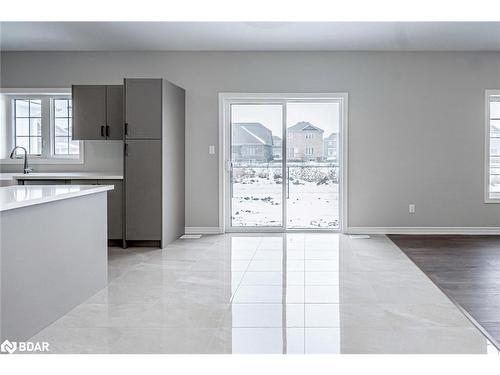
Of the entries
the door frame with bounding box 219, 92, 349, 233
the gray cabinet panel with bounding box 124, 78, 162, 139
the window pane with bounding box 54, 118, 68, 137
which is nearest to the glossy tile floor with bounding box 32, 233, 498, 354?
the gray cabinet panel with bounding box 124, 78, 162, 139

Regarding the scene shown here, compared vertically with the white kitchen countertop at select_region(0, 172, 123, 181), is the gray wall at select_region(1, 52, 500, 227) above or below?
above

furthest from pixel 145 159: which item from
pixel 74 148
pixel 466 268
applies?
pixel 466 268

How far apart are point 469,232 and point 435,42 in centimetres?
260

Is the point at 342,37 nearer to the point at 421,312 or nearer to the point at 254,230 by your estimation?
the point at 254,230

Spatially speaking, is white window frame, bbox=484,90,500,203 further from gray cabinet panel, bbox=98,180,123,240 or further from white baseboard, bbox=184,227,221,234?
gray cabinet panel, bbox=98,180,123,240

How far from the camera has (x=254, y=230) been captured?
281 inches

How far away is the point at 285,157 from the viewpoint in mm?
7090

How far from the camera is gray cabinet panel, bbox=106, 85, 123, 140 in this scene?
621cm

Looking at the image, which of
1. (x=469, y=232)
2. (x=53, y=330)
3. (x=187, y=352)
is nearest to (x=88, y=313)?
(x=53, y=330)

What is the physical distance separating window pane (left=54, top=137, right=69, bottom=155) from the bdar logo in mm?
4813

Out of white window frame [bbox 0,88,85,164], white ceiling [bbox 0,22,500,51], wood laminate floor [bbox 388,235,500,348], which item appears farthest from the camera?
white window frame [bbox 0,88,85,164]

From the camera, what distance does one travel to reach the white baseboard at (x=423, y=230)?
6.87 metres

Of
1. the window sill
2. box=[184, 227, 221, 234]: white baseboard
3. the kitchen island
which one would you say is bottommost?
box=[184, 227, 221, 234]: white baseboard

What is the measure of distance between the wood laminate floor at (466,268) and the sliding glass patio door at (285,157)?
3.96 ft
